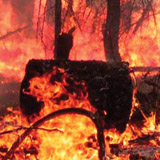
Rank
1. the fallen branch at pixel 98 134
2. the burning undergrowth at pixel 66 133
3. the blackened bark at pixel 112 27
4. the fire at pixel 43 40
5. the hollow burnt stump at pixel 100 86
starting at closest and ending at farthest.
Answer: the fallen branch at pixel 98 134 < the burning undergrowth at pixel 66 133 < the hollow burnt stump at pixel 100 86 < the blackened bark at pixel 112 27 < the fire at pixel 43 40

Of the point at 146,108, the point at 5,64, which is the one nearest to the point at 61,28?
the point at 146,108

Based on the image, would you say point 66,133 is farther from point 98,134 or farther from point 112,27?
point 112,27

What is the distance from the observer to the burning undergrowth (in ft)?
14.0

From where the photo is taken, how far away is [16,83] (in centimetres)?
1338


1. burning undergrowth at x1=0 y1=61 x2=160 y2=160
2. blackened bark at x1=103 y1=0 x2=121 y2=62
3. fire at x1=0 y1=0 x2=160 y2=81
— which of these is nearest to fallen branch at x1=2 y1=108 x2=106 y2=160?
burning undergrowth at x1=0 y1=61 x2=160 y2=160

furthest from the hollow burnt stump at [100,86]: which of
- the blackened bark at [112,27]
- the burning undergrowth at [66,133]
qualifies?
the blackened bark at [112,27]

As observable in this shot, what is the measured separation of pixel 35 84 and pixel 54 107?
0.50 metres

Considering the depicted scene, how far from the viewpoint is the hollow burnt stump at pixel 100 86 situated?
187 inches

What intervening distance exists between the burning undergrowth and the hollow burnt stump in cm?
7

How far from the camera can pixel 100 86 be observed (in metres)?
4.78

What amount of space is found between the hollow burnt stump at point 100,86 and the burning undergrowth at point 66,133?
0.24 feet

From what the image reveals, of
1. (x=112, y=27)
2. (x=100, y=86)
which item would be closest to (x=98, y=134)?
(x=100, y=86)

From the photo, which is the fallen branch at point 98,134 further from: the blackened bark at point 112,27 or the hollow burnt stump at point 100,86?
the blackened bark at point 112,27

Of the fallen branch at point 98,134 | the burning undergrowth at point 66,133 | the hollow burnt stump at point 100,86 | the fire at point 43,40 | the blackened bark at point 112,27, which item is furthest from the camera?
the fire at point 43,40
